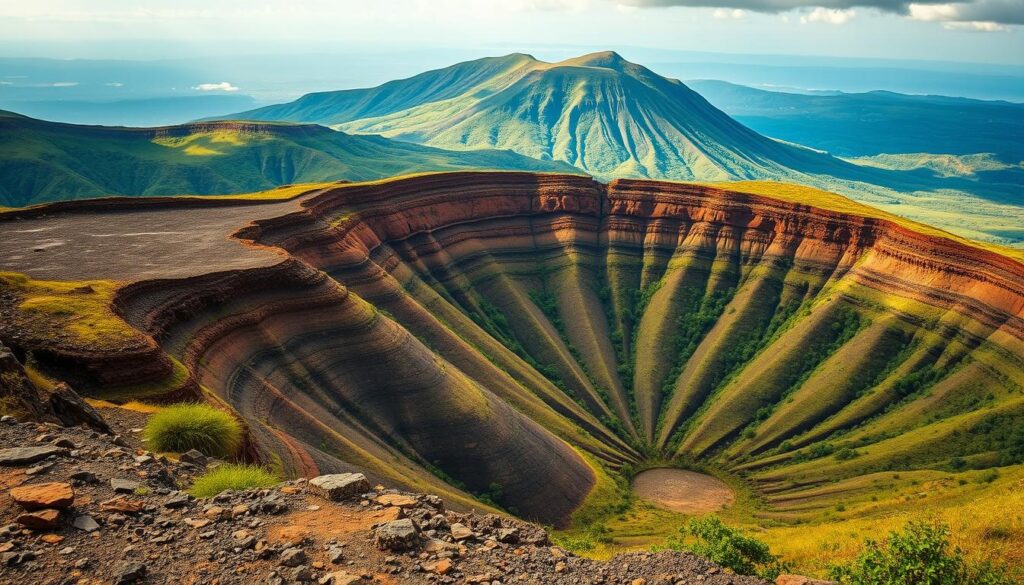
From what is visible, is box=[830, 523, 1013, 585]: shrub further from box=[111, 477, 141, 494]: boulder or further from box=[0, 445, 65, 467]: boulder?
box=[0, 445, 65, 467]: boulder

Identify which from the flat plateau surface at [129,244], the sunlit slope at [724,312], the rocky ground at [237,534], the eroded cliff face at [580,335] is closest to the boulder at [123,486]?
the rocky ground at [237,534]

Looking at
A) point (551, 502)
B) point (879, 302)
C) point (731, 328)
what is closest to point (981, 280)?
point (879, 302)

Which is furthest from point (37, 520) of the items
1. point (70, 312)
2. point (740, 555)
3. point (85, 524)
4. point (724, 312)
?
point (724, 312)

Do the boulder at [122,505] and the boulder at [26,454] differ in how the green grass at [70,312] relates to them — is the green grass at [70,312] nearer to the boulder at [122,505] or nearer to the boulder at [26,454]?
the boulder at [26,454]


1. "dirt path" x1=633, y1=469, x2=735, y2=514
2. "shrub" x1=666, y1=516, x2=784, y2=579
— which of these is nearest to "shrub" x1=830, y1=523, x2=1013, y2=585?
"shrub" x1=666, y1=516, x2=784, y2=579

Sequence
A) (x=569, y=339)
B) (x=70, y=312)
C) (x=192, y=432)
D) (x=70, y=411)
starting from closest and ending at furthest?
(x=70, y=411) < (x=192, y=432) < (x=70, y=312) < (x=569, y=339)

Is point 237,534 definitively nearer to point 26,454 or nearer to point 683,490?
point 26,454

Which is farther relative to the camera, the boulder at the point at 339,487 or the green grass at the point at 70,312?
the green grass at the point at 70,312
